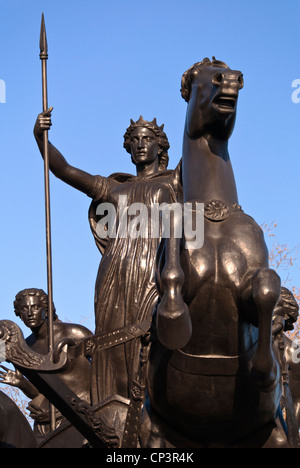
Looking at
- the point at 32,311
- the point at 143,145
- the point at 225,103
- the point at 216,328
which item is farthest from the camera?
the point at 32,311

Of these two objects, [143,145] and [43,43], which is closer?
[43,43]

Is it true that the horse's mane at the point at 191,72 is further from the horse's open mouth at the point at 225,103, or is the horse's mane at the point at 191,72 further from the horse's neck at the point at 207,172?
the horse's open mouth at the point at 225,103

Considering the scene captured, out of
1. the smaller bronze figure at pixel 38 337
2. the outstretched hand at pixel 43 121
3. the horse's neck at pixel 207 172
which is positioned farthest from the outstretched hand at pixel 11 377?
the horse's neck at pixel 207 172

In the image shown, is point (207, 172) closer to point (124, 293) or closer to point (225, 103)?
point (225, 103)

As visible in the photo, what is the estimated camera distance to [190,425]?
6.78m

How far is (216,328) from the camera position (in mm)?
6547

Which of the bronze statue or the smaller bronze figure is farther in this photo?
the smaller bronze figure

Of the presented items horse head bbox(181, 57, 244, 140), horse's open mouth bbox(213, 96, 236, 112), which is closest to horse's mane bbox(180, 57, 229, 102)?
horse head bbox(181, 57, 244, 140)

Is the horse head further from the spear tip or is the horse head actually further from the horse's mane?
the spear tip

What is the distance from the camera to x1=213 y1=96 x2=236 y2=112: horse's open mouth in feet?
22.2

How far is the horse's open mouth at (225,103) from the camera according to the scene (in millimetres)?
6775

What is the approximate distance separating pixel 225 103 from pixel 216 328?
156 cm

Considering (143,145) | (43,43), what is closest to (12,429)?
(143,145)
